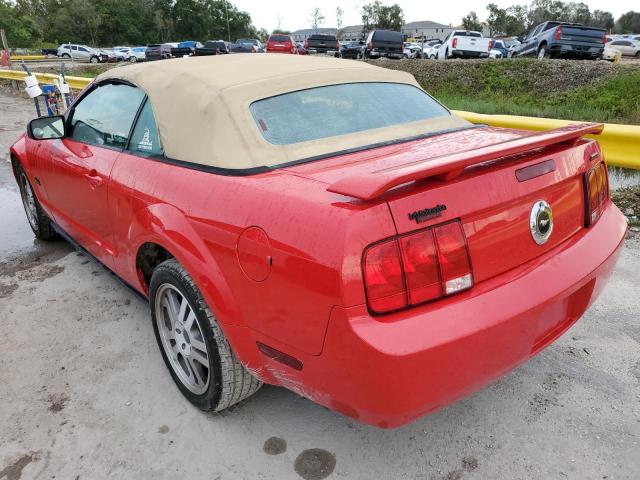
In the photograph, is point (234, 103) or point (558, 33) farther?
point (558, 33)

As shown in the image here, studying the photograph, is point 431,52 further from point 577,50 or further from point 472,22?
point 472,22

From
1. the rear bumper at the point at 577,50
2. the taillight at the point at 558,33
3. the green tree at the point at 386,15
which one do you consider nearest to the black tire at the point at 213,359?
the taillight at the point at 558,33

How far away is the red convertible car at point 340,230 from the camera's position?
1518 mm

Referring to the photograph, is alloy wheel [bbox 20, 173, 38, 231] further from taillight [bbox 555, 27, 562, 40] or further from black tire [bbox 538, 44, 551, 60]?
black tire [bbox 538, 44, 551, 60]

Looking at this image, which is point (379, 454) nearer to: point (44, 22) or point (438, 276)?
point (438, 276)

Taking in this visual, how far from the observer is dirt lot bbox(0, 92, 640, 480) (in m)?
1.98

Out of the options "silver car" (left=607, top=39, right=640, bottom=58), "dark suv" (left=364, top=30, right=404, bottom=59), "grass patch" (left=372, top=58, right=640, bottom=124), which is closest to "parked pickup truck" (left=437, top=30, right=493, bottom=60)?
"dark suv" (left=364, top=30, right=404, bottom=59)

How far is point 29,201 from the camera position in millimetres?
4465

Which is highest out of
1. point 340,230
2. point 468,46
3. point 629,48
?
point 468,46

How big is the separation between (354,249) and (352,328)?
9.3 inches

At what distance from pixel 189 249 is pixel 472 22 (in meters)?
103

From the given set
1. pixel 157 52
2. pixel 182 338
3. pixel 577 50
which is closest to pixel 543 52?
pixel 577 50

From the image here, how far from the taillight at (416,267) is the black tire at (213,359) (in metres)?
0.83

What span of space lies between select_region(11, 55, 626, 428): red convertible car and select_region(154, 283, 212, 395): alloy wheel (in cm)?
1
